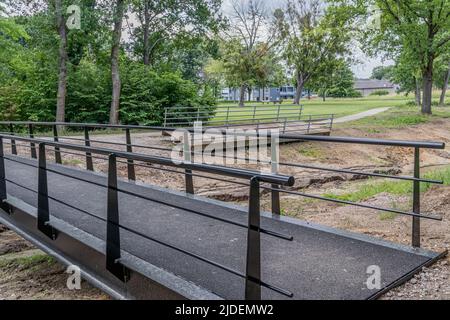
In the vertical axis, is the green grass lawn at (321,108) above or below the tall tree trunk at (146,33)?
below

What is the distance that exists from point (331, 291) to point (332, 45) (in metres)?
33.7

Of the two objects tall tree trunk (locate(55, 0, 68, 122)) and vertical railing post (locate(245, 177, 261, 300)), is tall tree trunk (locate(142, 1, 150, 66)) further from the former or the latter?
vertical railing post (locate(245, 177, 261, 300))

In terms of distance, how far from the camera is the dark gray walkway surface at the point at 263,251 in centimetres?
289

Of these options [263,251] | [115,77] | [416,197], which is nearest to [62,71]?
[115,77]

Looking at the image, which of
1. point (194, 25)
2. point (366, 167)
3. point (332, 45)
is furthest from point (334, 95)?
point (366, 167)

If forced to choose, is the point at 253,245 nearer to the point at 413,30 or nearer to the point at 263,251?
the point at 263,251

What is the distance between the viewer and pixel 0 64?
53.0 feet

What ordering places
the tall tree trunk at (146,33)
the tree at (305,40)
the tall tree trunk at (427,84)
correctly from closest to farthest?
the tall tree trunk at (146,33)
the tall tree trunk at (427,84)
the tree at (305,40)

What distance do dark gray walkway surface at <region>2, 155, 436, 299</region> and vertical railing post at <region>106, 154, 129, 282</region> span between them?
0.28 meters

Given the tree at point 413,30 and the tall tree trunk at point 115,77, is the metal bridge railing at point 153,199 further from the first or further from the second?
the tree at point 413,30

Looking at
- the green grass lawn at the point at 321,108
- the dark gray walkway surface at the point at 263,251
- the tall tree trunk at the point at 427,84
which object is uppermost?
the tall tree trunk at the point at 427,84

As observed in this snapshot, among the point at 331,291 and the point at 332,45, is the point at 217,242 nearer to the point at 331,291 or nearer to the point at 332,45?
the point at 331,291

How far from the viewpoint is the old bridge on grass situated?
260 cm

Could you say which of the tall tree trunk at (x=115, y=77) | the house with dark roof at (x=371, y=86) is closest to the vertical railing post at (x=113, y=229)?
the tall tree trunk at (x=115, y=77)
